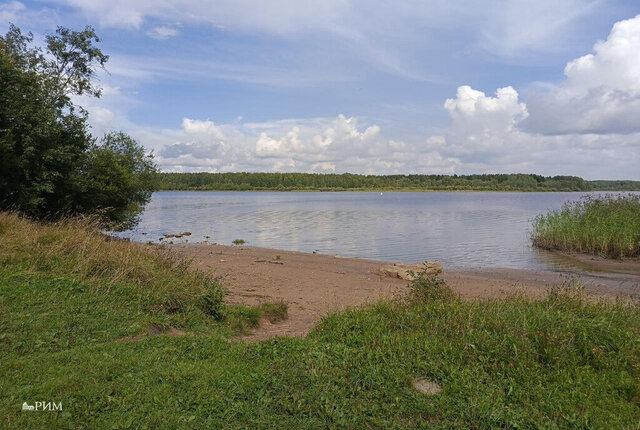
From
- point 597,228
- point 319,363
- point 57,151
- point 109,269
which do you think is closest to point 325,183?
point 597,228

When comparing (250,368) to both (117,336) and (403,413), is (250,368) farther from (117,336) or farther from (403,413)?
(117,336)

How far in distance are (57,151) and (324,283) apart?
11.2m

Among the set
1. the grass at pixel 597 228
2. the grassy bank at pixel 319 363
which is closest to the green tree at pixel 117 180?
the grassy bank at pixel 319 363

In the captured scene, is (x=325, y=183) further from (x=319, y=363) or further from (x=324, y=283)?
(x=319, y=363)

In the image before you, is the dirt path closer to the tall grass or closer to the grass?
the tall grass

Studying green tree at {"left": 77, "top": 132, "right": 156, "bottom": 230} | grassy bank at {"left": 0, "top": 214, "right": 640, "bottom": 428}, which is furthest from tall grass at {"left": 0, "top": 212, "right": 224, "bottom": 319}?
green tree at {"left": 77, "top": 132, "right": 156, "bottom": 230}

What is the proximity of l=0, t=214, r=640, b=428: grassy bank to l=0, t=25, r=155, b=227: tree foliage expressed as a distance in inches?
274

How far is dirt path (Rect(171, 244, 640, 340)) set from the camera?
448 inches

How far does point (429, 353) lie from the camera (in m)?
6.04

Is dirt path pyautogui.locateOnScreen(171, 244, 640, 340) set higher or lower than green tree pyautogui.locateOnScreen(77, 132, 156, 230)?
lower

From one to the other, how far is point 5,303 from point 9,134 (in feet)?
32.9

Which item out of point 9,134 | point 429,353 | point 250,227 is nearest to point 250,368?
point 429,353

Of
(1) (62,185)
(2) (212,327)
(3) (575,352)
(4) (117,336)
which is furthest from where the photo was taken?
(1) (62,185)

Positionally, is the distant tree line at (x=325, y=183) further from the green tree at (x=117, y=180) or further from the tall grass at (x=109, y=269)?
the tall grass at (x=109, y=269)
